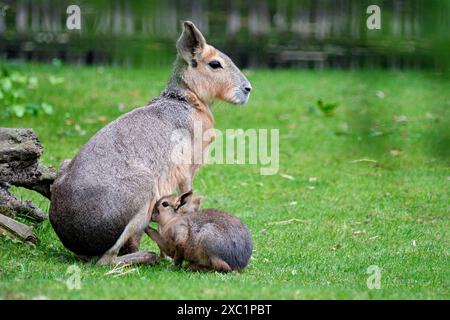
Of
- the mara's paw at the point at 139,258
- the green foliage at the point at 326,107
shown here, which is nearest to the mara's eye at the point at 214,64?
the mara's paw at the point at 139,258

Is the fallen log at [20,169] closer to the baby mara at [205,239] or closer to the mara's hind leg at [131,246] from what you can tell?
the mara's hind leg at [131,246]

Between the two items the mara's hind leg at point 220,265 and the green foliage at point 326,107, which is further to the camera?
the green foliage at point 326,107

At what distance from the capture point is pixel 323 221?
7.92 metres

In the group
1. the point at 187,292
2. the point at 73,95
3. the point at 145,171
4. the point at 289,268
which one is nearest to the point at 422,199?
the point at 289,268

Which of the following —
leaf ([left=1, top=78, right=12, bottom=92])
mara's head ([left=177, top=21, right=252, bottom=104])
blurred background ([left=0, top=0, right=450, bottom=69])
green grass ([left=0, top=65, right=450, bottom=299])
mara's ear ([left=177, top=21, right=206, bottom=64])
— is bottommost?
green grass ([left=0, top=65, right=450, bottom=299])

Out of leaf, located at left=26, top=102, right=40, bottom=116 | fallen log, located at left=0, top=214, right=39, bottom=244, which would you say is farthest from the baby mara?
leaf, located at left=26, top=102, right=40, bottom=116

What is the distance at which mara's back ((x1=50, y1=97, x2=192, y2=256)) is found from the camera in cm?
Result: 557

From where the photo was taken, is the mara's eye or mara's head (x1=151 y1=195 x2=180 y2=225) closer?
mara's head (x1=151 y1=195 x2=180 y2=225)

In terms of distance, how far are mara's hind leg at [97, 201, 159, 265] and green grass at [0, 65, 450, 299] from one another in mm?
136

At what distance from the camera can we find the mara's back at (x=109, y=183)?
5.57 m

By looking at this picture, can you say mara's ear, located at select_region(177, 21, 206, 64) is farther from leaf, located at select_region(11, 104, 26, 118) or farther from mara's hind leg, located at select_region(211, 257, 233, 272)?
leaf, located at select_region(11, 104, 26, 118)

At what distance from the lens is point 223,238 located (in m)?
5.50

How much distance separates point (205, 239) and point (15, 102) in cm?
660

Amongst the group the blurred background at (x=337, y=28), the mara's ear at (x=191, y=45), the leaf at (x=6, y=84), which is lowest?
the leaf at (x=6, y=84)
